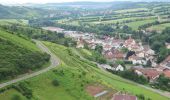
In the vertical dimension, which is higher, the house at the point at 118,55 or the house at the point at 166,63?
the house at the point at 166,63

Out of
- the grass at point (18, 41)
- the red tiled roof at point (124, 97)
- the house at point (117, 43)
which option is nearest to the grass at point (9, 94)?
the red tiled roof at point (124, 97)

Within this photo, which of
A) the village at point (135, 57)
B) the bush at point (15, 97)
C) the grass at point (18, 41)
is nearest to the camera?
the bush at point (15, 97)

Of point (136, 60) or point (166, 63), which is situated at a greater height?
point (166, 63)

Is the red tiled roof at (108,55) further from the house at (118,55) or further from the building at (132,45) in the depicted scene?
the building at (132,45)

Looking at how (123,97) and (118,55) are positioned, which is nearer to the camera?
(123,97)

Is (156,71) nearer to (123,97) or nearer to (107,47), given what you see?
(123,97)

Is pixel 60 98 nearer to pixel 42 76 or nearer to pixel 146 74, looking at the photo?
pixel 42 76

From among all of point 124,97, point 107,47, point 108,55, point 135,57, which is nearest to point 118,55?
point 108,55

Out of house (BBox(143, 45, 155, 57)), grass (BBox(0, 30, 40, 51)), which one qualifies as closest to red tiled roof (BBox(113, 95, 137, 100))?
grass (BBox(0, 30, 40, 51))
